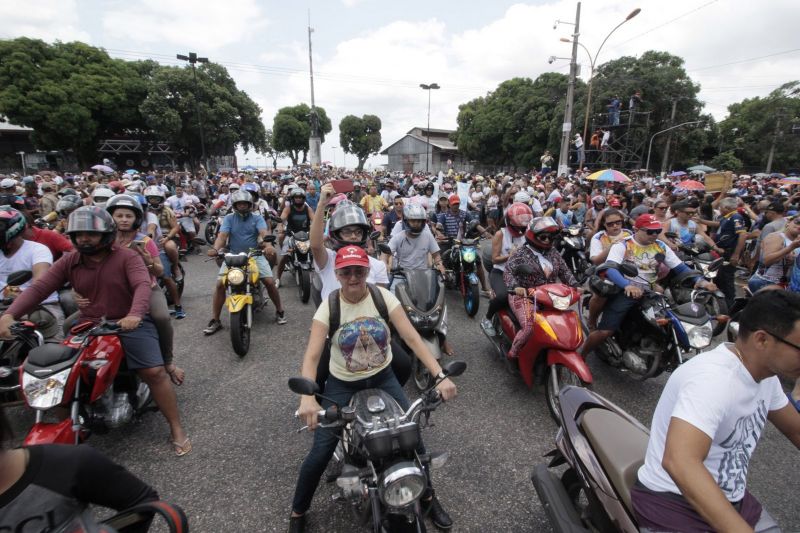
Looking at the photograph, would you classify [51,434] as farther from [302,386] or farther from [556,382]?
[556,382]

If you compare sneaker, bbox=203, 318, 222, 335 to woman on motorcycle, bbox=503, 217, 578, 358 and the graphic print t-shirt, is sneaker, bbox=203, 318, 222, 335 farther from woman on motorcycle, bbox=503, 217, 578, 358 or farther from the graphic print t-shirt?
woman on motorcycle, bbox=503, 217, 578, 358

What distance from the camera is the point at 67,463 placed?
1.39 meters

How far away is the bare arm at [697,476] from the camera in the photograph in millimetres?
1371

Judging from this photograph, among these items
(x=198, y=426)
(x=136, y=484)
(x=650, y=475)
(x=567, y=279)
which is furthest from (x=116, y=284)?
(x=567, y=279)

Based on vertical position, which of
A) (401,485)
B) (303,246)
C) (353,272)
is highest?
(353,272)

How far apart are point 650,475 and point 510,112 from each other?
4627 centimetres

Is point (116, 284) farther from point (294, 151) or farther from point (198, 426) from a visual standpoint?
point (294, 151)

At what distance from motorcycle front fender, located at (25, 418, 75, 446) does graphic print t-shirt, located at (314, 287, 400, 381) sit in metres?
1.74

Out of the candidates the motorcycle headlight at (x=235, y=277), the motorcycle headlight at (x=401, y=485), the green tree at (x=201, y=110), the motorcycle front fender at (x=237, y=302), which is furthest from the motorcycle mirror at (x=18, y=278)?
the green tree at (x=201, y=110)

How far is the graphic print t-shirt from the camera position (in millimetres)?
2506

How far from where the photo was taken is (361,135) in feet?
262

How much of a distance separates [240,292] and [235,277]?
225 mm

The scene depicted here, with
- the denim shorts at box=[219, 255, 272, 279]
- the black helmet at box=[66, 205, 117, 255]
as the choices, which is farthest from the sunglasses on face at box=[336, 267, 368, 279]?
the denim shorts at box=[219, 255, 272, 279]

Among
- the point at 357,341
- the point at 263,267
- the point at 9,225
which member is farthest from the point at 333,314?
the point at 263,267
